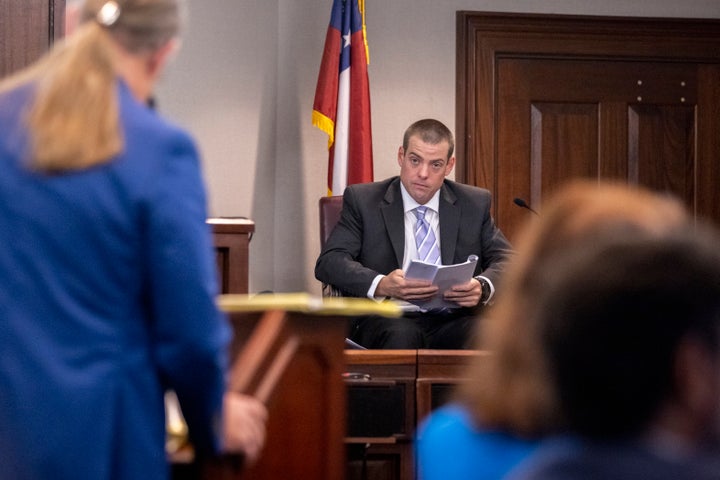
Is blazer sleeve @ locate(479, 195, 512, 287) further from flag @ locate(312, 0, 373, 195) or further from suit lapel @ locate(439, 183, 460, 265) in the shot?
flag @ locate(312, 0, 373, 195)

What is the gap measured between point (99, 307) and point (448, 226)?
128 inches

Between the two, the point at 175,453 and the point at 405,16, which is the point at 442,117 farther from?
the point at 175,453

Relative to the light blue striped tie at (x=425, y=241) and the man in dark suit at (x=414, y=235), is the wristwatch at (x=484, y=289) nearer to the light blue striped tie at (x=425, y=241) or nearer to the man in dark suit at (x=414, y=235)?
the man in dark suit at (x=414, y=235)

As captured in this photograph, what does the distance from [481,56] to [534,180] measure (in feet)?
2.56

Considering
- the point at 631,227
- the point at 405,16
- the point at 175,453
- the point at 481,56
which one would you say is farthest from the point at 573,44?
the point at 631,227

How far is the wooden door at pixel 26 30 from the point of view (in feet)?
11.7

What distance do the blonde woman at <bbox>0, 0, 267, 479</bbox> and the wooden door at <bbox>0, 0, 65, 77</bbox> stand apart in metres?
1.98

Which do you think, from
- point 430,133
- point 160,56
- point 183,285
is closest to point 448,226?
point 430,133

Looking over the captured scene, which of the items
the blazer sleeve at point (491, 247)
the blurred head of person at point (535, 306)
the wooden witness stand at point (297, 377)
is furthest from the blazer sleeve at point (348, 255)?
the blurred head of person at point (535, 306)

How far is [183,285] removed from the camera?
1657 mm

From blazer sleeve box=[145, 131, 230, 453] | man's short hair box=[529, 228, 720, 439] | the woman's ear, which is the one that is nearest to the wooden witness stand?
blazer sleeve box=[145, 131, 230, 453]

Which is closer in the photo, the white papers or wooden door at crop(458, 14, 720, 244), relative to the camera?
the white papers

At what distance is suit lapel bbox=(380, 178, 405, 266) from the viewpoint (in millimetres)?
4734

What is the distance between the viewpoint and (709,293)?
880 mm
